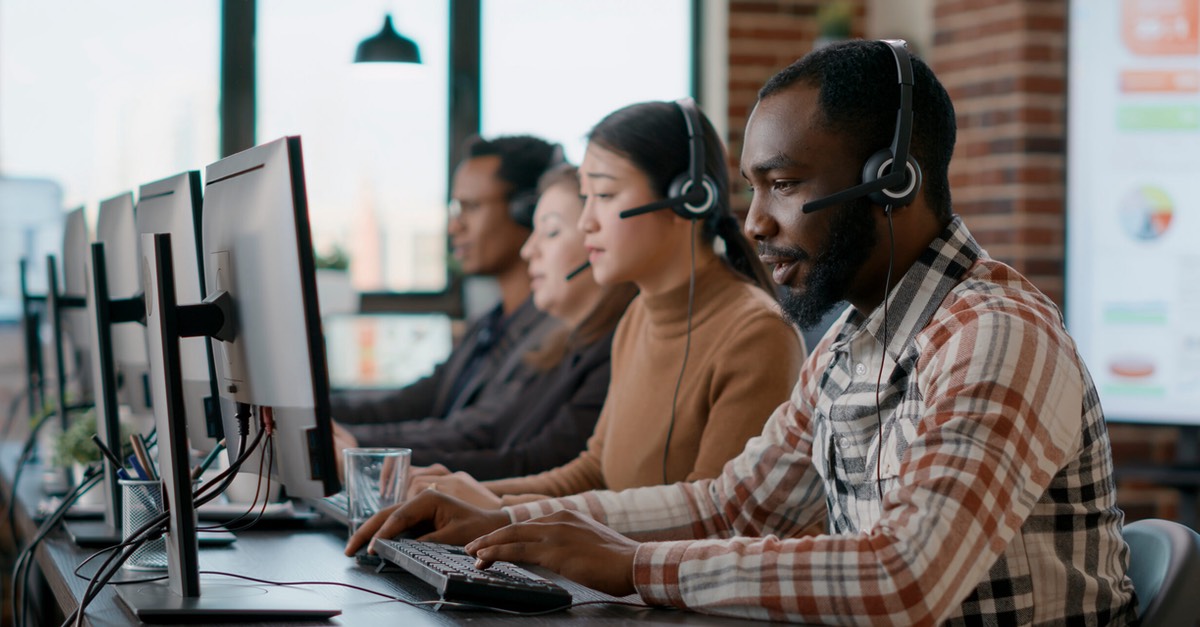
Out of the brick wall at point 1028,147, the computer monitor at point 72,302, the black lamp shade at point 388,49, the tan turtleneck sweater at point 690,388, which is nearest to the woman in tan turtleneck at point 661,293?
the tan turtleneck sweater at point 690,388

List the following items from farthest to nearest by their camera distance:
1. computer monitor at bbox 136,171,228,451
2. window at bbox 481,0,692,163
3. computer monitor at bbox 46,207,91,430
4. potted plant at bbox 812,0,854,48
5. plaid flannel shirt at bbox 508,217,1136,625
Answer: window at bbox 481,0,692,163 → potted plant at bbox 812,0,854,48 → computer monitor at bbox 46,207,91,430 → computer monitor at bbox 136,171,228,451 → plaid flannel shirt at bbox 508,217,1136,625

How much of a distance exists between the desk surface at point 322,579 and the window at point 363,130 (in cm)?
283

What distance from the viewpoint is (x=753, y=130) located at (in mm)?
1271

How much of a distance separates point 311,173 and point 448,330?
737mm

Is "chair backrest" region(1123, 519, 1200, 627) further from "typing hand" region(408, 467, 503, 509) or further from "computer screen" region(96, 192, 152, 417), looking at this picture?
"computer screen" region(96, 192, 152, 417)

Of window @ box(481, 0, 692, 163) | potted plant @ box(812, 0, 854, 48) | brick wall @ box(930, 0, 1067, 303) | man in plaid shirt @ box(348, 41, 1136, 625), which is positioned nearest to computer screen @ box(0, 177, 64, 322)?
window @ box(481, 0, 692, 163)

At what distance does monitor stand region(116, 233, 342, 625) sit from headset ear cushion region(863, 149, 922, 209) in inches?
24.8

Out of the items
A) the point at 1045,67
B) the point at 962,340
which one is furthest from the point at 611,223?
the point at 1045,67

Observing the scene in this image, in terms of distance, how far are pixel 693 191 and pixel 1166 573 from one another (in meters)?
0.90

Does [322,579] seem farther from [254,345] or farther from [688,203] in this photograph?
[688,203]

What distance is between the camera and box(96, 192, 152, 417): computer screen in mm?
1699

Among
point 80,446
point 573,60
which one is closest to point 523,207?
point 80,446

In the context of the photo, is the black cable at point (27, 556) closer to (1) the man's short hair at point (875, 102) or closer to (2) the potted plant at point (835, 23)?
(1) the man's short hair at point (875, 102)

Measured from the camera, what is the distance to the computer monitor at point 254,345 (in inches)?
41.8
